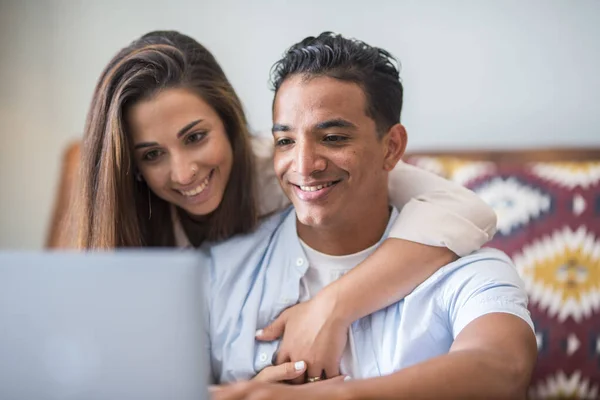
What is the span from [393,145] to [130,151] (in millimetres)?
561

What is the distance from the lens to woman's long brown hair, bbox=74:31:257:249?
148cm

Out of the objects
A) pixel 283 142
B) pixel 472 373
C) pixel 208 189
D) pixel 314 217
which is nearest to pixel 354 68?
pixel 283 142

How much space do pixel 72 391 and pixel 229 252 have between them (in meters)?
0.80

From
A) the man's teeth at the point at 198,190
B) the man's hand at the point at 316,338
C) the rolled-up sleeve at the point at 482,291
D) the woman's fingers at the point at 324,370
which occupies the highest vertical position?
the man's teeth at the point at 198,190

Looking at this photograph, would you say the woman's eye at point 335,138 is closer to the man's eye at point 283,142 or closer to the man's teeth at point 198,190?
the man's eye at point 283,142

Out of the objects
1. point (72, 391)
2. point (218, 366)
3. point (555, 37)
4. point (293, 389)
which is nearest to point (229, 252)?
point (218, 366)

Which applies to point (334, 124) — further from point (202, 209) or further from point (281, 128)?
point (202, 209)

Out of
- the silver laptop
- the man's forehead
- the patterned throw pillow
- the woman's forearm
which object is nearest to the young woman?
the woman's forearm

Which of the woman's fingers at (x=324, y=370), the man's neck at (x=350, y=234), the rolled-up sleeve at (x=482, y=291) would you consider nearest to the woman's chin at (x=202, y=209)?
the man's neck at (x=350, y=234)

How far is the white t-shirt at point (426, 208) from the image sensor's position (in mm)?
1409

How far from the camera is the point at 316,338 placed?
1.35 m

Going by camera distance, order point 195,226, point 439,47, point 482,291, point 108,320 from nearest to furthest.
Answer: point 108,320, point 482,291, point 195,226, point 439,47

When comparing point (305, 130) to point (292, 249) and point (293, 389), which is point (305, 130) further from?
point (293, 389)

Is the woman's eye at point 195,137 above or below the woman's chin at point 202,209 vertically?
above
